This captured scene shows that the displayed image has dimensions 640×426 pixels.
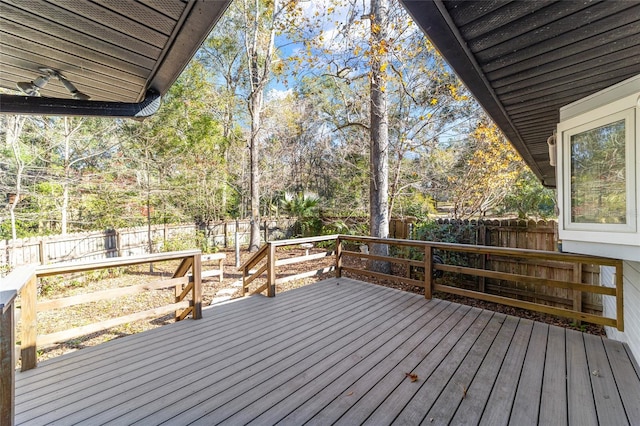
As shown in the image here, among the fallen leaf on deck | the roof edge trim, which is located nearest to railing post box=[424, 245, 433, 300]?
the fallen leaf on deck

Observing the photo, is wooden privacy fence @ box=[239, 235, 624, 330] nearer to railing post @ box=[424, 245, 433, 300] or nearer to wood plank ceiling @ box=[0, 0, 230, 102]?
railing post @ box=[424, 245, 433, 300]

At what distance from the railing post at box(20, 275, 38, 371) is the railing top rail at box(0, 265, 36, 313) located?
0.09m

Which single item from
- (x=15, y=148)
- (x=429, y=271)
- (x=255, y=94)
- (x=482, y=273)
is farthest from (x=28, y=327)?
(x=255, y=94)

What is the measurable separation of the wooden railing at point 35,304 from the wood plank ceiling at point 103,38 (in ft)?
4.90

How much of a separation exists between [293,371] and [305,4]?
7.01 m

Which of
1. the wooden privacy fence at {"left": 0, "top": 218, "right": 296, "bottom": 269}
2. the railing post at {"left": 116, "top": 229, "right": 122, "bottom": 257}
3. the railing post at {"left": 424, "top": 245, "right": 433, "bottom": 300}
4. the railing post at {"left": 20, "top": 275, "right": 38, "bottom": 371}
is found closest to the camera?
the railing post at {"left": 20, "top": 275, "right": 38, "bottom": 371}

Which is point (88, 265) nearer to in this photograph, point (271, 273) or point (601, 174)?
point (271, 273)

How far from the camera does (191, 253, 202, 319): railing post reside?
306 cm

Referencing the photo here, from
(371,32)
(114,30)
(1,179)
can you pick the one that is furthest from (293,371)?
(1,179)

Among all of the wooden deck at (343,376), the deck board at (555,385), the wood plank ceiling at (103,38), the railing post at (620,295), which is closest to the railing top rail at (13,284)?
the wooden deck at (343,376)

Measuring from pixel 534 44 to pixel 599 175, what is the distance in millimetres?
1197

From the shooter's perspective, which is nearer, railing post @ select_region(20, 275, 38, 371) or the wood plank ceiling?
the wood plank ceiling

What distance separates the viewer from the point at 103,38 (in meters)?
1.60

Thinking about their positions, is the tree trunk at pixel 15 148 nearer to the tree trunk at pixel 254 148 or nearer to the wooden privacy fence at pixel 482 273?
the tree trunk at pixel 254 148
